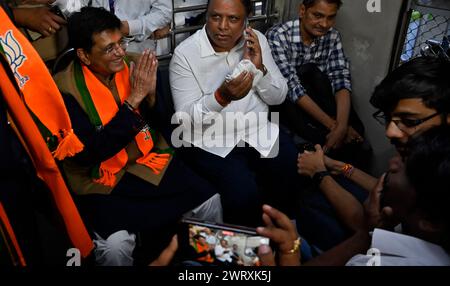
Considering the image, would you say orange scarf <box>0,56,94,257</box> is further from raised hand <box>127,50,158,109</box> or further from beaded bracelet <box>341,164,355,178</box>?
beaded bracelet <box>341,164,355,178</box>

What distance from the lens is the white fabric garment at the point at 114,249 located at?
1.67m

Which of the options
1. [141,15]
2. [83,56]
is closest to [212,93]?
[83,56]

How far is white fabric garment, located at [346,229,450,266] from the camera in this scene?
3.56 feet

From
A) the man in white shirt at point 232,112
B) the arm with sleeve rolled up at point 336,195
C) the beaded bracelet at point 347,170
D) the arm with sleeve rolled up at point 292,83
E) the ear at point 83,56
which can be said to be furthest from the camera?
the arm with sleeve rolled up at point 292,83

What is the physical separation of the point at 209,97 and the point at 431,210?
1.20 metres

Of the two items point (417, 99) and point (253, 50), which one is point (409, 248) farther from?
point (253, 50)

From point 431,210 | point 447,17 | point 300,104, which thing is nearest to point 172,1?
point 300,104

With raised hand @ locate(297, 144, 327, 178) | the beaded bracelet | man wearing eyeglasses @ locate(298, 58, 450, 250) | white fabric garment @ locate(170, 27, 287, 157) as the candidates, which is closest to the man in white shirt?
white fabric garment @ locate(170, 27, 287, 157)

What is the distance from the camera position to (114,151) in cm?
178

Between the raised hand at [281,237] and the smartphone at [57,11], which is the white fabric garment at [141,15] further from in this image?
the raised hand at [281,237]

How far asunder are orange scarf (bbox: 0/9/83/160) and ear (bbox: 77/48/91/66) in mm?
355

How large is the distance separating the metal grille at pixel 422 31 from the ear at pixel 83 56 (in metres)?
1.90

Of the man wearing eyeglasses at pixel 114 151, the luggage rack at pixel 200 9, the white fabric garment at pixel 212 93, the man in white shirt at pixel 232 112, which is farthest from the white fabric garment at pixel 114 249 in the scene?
the luggage rack at pixel 200 9

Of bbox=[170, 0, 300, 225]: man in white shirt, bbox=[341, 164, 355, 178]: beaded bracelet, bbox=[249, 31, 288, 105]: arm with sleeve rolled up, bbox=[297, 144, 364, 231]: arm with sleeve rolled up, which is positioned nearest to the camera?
bbox=[297, 144, 364, 231]: arm with sleeve rolled up
